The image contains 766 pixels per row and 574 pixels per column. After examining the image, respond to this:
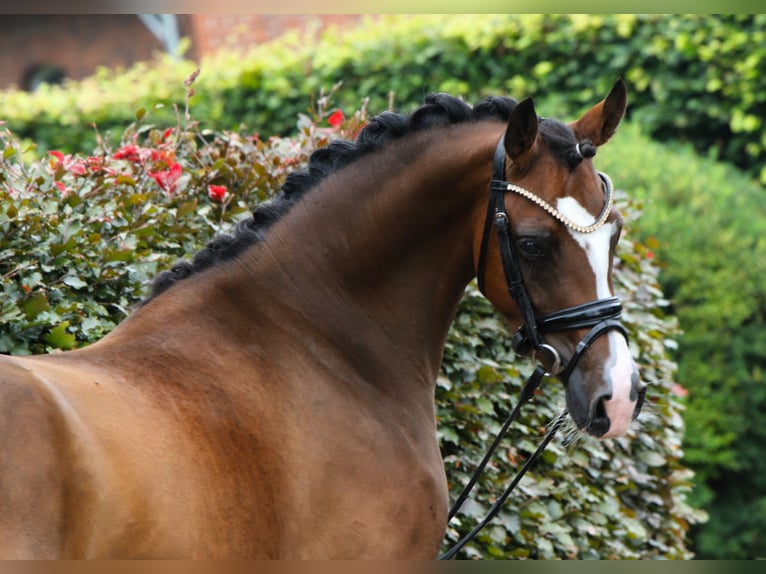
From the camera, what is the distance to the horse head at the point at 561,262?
2.88m

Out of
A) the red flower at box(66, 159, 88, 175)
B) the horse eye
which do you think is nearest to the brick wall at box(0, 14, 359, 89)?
the red flower at box(66, 159, 88, 175)

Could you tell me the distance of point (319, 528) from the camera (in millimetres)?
2752

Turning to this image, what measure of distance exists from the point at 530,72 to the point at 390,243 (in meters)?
7.46

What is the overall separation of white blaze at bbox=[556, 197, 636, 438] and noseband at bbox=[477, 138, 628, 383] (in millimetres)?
21

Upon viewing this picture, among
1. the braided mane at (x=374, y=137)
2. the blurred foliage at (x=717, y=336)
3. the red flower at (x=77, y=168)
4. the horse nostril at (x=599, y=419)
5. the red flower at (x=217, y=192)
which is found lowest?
the blurred foliage at (x=717, y=336)

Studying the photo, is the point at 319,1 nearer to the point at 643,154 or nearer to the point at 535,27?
the point at 643,154

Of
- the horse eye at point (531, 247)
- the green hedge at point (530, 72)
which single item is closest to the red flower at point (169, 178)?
the horse eye at point (531, 247)

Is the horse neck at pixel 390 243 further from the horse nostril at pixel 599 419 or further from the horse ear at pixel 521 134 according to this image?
the horse nostril at pixel 599 419

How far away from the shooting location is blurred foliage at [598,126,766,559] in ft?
27.1

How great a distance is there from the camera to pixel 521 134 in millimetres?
2984

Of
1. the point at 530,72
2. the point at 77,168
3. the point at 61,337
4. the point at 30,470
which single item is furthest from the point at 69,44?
the point at 30,470

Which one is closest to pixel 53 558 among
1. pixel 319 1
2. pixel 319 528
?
pixel 319 528

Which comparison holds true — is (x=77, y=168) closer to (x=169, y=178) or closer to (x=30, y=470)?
(x=169, y=178)

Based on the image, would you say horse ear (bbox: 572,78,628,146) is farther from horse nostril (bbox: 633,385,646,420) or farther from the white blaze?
horse nostril (bbox: 633,385,646,420)
